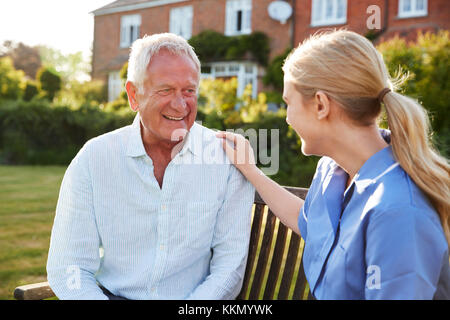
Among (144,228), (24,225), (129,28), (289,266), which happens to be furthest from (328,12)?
(144,228)

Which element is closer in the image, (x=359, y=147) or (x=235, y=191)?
(x=359, y=147)

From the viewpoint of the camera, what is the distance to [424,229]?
1.56 m

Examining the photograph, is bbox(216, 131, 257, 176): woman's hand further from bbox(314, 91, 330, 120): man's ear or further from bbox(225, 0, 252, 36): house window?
bbox(225, 0, 252, 36): house window

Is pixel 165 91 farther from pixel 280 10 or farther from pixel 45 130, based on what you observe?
pixel 280 10

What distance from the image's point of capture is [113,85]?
28109 millimetres

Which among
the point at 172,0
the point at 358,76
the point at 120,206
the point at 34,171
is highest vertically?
the point at 172,0

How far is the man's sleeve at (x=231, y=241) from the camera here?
253cm

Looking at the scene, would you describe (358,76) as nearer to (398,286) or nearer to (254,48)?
(398,286)

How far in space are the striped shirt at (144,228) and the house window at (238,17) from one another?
69.4ft

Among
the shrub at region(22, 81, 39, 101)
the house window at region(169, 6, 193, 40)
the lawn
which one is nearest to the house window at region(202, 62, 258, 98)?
the house window at region(169, 6, 193, 40)

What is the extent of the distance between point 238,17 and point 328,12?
188 inches
